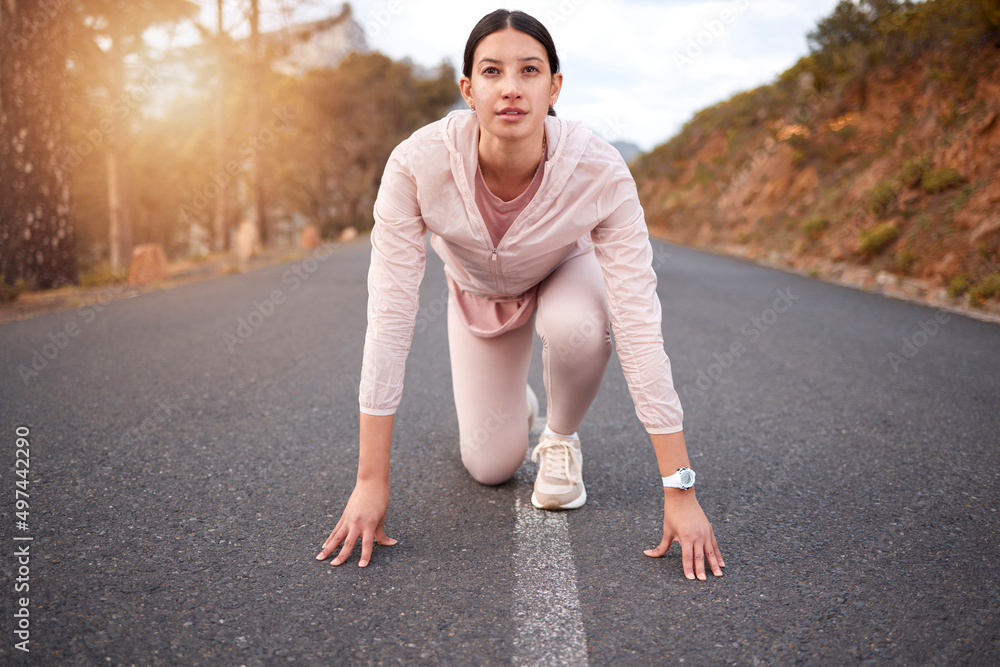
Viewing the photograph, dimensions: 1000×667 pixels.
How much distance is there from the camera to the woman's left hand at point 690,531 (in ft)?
6.86

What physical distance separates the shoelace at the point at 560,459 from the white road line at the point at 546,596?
166mm

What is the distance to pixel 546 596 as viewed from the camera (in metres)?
2.01

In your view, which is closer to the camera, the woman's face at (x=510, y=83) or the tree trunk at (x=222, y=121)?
the woman's face at (x=510, y=83)

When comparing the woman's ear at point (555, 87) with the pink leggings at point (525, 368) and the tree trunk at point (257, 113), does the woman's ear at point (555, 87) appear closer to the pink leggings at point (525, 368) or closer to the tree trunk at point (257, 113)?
the pink leggings at point (525, 368)

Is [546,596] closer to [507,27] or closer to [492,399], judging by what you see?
[492,399]

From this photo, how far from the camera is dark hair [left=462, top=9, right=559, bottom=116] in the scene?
2.18 m

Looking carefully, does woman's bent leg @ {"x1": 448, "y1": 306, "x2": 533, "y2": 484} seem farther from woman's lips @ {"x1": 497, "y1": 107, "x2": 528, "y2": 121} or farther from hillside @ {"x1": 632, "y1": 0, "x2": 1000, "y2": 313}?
hillside @ {"x1": 632, "y1": 0, "x2": 1000, "y2": 313}

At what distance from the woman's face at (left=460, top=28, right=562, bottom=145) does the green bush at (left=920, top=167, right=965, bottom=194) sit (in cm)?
976

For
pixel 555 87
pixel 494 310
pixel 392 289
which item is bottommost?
pixel 494 310

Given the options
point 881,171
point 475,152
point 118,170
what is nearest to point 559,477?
point 475,152

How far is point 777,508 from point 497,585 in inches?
49.0

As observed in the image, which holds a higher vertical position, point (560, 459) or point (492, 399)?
point (492, 399)

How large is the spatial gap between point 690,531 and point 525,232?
1.16 meters

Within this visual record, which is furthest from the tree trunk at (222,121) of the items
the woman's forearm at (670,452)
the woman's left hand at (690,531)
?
the woman's left hand at (690,531)
